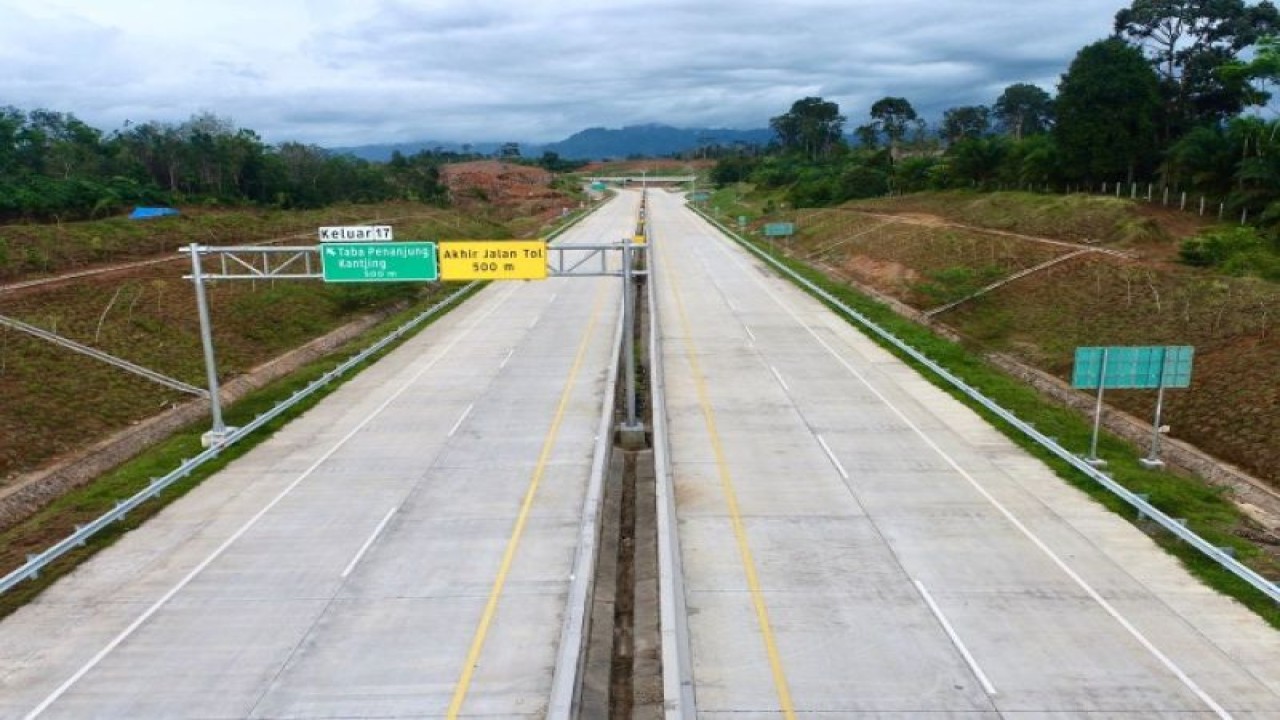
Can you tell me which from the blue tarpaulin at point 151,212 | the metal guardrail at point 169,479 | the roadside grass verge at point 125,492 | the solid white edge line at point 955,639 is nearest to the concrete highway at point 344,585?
the roadside grass verge at point 125,492

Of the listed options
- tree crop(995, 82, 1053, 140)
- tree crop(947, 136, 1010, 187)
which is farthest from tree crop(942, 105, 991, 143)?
tree crop(947, 136, 1010, 187)

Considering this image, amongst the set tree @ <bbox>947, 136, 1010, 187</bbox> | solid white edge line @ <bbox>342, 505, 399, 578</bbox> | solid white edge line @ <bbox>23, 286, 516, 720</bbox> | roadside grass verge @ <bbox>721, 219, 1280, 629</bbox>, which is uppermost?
Answer: tree @ <bbox>947, 136, 1010, 187</bbox>

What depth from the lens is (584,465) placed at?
24.0 m

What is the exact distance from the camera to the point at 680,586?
1639 cm

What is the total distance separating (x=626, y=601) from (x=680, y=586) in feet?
4.81

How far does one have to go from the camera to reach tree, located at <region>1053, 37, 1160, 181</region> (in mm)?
59562

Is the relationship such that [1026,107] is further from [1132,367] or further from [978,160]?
[1132,367]

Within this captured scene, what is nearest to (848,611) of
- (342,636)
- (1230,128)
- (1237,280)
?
(342,636)

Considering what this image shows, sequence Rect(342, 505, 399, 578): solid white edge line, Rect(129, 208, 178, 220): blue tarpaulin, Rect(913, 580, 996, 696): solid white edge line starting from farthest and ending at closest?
1. Rect(129, 208, 178, 220): blue tarpaulin
2. Rect(342, 505, 399, 578): solid white edge line
3. Rect(913, 580, 996, 696): solid white edge line

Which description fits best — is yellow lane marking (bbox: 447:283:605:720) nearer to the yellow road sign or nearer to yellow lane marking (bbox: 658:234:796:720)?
yellow lane marking (bbox: 658:234:796:720)

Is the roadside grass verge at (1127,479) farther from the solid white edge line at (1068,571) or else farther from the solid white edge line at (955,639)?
the solid white edge line at (955,639)

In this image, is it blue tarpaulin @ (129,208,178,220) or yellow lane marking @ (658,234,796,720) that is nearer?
yellow lane marking @ (658,234,796,720)

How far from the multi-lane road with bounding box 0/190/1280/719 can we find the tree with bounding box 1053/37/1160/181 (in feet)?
136

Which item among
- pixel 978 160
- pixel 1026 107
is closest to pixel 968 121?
pixel 1026 107
